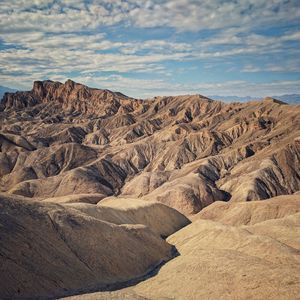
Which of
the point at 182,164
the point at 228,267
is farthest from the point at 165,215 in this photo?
the point at 182,164

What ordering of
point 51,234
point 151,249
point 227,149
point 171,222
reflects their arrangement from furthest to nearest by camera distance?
point 227,149 < point 171,222 < point 151,249 < point 51,234

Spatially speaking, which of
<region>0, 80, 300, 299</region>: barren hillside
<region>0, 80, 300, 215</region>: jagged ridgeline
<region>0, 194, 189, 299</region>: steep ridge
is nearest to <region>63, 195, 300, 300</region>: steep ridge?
<region>0, 80, 300, 299</region>: barren hillside

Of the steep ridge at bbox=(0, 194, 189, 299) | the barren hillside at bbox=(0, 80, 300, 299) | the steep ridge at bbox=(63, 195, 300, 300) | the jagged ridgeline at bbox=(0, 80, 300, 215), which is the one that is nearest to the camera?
the steep ridge at bbox=(63, 195, 300, 300)

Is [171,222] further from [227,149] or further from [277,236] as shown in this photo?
[227,149]

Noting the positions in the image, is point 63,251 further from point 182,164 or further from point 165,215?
point 182,164

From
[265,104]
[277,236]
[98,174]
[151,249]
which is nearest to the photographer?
[151,249]

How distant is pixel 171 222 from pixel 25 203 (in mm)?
33185

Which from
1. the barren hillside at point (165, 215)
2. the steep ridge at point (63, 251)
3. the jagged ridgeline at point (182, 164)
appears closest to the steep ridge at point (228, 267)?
the barren hillside at point (165, 215)

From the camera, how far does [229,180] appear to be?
111 m

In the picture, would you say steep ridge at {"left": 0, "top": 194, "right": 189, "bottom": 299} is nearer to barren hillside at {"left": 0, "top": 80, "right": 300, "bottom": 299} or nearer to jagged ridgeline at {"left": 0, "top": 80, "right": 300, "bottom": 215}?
barren hillside at {"left": 0, "top": 80, "right": 300, "bottom": 299}

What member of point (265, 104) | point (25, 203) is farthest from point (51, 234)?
point (265, 104)

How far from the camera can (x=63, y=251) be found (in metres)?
41.4

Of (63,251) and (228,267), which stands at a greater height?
(228,267)

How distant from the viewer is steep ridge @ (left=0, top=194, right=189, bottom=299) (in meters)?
34.6
